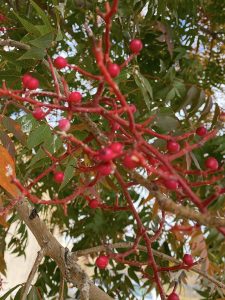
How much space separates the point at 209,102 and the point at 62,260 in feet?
1.65

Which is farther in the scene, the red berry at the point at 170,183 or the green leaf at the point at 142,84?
the green leaf at the point at 142,84

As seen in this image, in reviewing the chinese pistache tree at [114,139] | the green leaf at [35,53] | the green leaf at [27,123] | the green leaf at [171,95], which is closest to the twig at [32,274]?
the chinese pistache tree at [114,139]

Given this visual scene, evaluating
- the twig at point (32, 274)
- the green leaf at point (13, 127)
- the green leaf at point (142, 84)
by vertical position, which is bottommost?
the twig at point (32, 274)

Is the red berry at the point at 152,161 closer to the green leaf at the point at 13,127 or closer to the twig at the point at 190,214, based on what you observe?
the twig at the point at 190,214

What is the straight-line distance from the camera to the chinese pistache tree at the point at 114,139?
1.58 ft

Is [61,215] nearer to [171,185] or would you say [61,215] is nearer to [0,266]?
[0,266]

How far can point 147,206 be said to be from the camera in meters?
1.87

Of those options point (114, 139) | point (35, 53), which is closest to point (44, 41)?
point (35, 53)

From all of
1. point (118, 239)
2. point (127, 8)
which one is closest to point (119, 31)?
point (127, 8)

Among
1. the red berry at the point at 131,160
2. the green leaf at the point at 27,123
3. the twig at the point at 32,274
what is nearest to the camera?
the red berry at the point at 131,160

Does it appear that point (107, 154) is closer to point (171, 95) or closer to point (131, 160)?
point (131, 160)

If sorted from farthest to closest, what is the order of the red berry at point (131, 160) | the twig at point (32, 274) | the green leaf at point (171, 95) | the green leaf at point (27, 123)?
the green leaf at point (171, 95) < the green leaf at point (27, 123) < the twig at point (32, 274) < the red berry at point (131, 160)

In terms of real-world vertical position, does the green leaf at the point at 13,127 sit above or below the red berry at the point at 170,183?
above

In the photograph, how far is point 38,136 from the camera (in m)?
0.88
